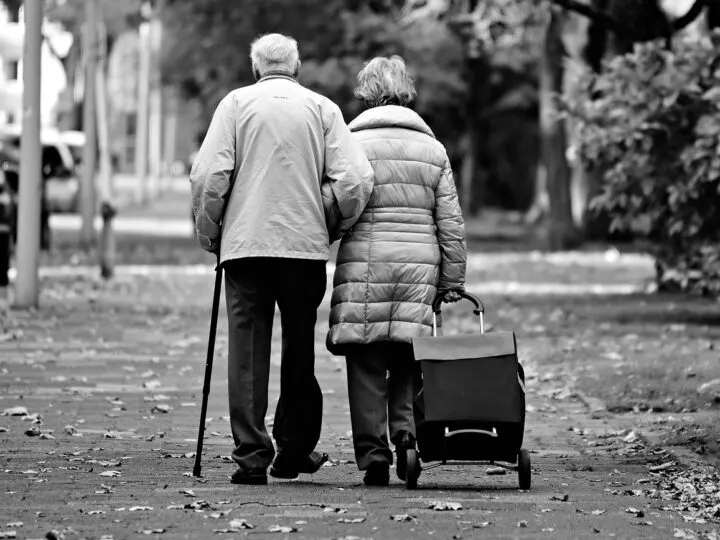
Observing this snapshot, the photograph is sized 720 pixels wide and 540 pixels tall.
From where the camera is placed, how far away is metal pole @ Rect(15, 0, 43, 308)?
17.1 metres

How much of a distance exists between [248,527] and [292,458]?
4.09 feet

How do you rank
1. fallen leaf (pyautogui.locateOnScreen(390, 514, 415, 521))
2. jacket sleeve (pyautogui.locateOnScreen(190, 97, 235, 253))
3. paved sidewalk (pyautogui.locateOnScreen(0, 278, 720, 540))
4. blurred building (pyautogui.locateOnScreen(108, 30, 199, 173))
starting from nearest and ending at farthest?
paved sidewalk (pyautogui.locateOnScreen(0, 278, 720, 540)) → fallen leaf (pyautogui.locateOnScreen(390, 514, 415, 521)) → jacket sleeve (pyautogui.locateOnScreen(190, 97, 235, 253)) → blurred building (pyautogui.locateOnScreen(108, 30, 199, 173))

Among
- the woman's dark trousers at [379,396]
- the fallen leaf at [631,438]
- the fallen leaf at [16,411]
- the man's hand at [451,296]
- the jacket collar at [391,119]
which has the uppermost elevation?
the jacket collar at [391,119]

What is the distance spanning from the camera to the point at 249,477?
768cm

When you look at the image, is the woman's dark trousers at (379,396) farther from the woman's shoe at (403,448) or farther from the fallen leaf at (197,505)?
the fallen leaf at (197,505)

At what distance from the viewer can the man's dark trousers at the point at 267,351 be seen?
7.68 m

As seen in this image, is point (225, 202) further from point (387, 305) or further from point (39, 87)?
point (39, 87)

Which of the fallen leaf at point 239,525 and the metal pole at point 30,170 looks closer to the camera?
the fallen leaf at point 239,525

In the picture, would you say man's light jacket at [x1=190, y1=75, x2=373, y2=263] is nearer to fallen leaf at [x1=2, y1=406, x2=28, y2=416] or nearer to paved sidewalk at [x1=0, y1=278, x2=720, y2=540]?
paved sidewalk at [x1=0, y1=278, x2=720, y2=540]

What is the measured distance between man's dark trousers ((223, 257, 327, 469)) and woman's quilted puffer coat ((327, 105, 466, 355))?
0.50 feet

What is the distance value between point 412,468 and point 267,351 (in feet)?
2.77

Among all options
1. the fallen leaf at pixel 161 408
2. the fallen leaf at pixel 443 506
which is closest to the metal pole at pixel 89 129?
the fallen leaf at pixel 161 408

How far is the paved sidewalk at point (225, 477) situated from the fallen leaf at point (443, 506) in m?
0.03

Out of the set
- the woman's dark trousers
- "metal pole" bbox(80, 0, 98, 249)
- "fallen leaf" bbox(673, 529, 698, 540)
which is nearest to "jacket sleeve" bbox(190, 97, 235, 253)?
the woman's dark trousers
